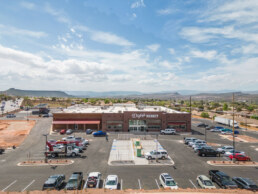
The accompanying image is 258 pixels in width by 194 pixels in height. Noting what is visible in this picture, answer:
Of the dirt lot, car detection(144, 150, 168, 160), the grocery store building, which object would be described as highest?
the grocery store building

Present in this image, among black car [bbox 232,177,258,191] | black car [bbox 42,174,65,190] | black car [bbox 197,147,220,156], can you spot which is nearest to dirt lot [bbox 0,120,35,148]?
black car [bbox 42,174,65,190]

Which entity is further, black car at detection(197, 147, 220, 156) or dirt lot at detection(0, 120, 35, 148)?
dirt lot at detection(0, 120, 35, 148)

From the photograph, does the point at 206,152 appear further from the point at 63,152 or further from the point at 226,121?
the point at 226,121

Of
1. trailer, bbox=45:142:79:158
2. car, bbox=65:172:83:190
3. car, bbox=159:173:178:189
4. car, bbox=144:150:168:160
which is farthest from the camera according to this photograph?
trailer, bbox=45:142:79:158

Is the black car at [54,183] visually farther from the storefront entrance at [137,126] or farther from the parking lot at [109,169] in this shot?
the storefront entrance at [137,126]

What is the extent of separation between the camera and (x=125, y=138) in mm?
44969

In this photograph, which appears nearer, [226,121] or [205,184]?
[205,184]


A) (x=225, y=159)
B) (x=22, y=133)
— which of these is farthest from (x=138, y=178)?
(x=22, y=133)

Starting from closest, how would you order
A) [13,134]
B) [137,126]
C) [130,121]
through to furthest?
1. [13,134]
2. [137,126]
3. [130,121]

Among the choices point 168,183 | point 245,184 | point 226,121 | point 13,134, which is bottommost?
point 13,134

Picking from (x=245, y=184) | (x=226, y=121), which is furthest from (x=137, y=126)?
(x=226, y=121)

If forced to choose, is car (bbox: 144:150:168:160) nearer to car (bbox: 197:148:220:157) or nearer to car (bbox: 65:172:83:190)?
car (bbox: 197:148:220:157)

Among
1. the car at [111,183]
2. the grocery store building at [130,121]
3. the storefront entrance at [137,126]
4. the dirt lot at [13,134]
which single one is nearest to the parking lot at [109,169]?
the car at [111,183]

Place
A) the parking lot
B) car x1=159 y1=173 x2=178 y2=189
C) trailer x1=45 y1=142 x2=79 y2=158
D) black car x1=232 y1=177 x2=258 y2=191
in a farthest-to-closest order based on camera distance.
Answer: trailer x1=45 y1=142 x2=79 y2=158 < the parking lot < black car x1=232 y1=177 x2=258 y2=191 < car x1=159 y1=173 x2=178 y2=189
